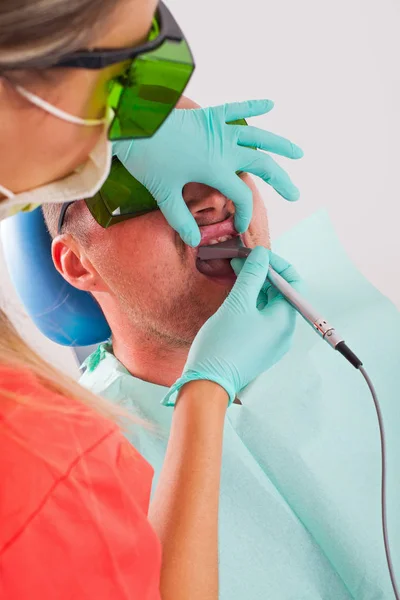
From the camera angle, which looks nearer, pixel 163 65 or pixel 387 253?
pixel 163 65

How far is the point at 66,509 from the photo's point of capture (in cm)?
81

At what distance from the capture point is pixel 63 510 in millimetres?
804

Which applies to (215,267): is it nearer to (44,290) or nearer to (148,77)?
(44,290)

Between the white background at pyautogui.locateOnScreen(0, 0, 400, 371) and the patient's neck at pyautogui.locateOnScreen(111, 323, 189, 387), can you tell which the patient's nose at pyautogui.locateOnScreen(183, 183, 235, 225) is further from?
the white background at pyautogui.locateOnScreen(0, 0, 400, 371)

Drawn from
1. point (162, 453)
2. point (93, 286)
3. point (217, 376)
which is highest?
point (217, 376)

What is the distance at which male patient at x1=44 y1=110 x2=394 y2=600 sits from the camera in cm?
139

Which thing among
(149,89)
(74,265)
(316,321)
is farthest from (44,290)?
(149,89)

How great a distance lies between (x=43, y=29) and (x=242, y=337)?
68cm

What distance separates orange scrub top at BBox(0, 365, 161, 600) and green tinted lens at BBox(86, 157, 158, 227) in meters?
0.53

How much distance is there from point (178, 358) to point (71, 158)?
34.4 inches

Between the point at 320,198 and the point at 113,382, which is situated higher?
the point at 320,198

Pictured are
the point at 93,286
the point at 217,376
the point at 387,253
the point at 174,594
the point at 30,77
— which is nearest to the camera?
the point at 30,77

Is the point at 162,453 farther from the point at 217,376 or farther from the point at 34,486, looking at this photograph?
the point at 34,486

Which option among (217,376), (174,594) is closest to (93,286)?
(217,376)
